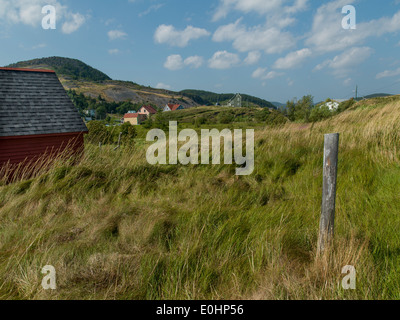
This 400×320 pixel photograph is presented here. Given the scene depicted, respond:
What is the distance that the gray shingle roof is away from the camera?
11.2 m

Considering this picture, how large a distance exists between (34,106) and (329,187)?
565 inches

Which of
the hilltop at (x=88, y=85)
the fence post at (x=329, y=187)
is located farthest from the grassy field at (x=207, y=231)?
the hilltop at (x=88, y=85)

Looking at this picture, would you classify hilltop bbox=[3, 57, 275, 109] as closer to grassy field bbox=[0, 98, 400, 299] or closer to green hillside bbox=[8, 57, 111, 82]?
green hillside bbox=[8, 57, 111, 82]

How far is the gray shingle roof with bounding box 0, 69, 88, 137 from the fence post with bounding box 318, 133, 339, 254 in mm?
12708

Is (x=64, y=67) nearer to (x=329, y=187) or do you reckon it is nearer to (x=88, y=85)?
(x=88, y=85)

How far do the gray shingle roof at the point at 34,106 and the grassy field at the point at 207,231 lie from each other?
771cm

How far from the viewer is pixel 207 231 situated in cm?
284

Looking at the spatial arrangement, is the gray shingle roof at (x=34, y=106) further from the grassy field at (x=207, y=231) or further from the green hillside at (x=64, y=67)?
the green hillside at (x=64, y=67)

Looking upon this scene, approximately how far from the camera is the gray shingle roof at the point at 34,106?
1123 centimetres

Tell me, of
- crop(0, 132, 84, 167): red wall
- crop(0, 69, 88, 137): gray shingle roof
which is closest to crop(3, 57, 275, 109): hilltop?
crop(0, 69, 88, 137): gray shingle roof
